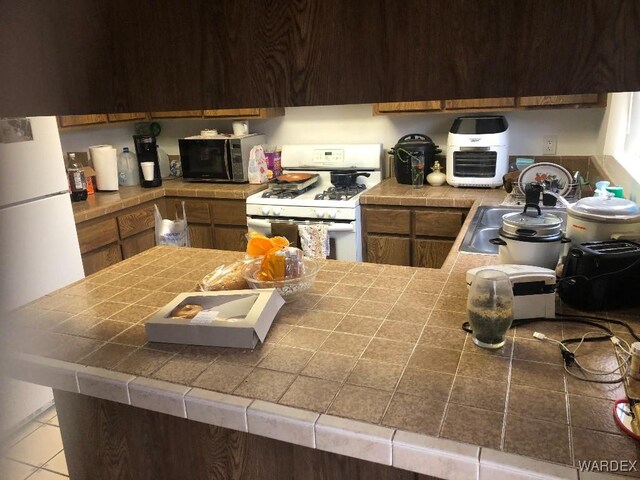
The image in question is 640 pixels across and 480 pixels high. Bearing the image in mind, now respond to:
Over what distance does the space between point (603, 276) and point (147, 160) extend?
134 inches

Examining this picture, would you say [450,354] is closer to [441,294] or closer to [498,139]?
[441,294]

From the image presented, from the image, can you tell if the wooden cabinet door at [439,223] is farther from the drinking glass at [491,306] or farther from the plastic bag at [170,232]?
the drinking glass at [491,306]

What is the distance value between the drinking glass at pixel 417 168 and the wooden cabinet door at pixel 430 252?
48 cm

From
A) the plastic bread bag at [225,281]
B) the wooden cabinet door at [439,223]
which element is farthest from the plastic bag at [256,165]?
the plastic bread bag at [225,281]

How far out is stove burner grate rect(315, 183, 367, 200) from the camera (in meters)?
3.28

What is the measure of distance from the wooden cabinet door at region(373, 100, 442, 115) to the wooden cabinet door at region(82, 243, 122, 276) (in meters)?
2.08

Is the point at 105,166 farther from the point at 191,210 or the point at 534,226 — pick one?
the point at 534,226

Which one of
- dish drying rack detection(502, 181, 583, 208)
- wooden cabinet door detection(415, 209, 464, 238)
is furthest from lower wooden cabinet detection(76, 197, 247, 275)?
dish drying rack detection(502, 181, 583, 208)

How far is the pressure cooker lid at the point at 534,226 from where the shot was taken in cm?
147

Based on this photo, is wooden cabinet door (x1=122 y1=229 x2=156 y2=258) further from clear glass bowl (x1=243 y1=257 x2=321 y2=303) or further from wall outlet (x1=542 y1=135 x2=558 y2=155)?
wall outlet (x1=542 y1=135 x2=558 y2=155)

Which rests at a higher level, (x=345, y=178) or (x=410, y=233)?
(x=345, y=178)

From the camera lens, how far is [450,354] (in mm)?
1173

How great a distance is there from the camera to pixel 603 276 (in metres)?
1.31

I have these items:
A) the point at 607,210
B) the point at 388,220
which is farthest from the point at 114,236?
the point at 607,210
